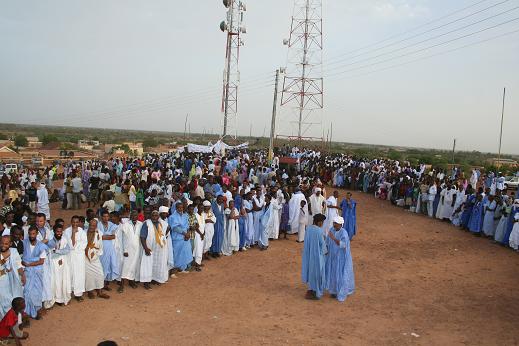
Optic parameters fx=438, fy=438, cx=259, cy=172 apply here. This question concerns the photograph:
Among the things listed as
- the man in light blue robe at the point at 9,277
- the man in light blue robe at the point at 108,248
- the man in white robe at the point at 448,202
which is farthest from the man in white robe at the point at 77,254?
the man in white robe at the point at 448,202

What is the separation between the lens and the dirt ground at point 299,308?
245 inches

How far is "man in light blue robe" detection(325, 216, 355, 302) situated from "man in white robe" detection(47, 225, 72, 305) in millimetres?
4327

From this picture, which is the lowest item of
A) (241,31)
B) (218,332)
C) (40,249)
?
(218,332)

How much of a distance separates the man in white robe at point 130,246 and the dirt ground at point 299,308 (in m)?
0.35

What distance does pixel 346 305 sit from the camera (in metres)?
7.54

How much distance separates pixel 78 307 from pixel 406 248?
27.5 feet

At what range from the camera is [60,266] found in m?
6.80

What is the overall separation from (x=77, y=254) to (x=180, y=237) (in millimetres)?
2097

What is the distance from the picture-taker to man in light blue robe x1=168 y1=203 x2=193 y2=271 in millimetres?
8484

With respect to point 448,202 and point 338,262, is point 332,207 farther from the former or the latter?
point 448,202

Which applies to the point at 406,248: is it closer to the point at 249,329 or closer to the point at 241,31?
the point at 249,329

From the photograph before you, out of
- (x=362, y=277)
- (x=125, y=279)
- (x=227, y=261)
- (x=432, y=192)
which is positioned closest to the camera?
(x=125, y=279)

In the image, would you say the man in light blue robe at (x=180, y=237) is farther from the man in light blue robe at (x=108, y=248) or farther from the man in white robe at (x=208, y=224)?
the man in light blue robe at (x=108, y=248)

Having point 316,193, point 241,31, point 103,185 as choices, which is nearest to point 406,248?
point 316,193
